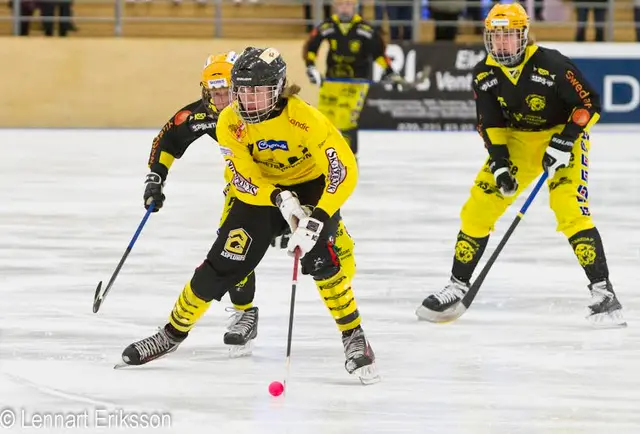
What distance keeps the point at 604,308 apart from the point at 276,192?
1.92 m

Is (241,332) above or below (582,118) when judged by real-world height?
below

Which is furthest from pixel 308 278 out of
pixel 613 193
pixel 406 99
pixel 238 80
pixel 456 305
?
pixel 406 99

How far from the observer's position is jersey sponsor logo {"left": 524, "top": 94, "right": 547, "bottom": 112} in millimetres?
5969

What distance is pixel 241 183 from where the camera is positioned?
15.7 ft

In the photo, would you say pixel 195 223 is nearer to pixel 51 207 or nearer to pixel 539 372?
pixel 51 207

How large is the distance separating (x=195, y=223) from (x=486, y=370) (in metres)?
4.21

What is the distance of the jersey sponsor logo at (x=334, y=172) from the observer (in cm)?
463

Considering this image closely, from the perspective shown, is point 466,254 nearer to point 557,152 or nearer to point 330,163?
point 557,152

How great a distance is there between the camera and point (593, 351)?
5285mm

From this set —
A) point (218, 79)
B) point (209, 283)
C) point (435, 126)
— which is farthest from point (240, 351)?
point (435, 126)

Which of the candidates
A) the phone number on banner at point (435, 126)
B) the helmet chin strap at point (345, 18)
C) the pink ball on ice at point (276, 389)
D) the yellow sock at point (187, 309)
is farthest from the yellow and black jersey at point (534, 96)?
the phone number on banner at point (435, 126)

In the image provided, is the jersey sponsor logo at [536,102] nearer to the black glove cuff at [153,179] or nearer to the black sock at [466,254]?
the black sock at [466,254]

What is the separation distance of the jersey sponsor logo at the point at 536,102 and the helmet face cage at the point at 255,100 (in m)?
1.74

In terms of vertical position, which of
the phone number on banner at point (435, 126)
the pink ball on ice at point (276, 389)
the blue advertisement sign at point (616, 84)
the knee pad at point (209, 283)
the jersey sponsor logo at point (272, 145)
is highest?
the jersey sponsor logo at point (272, 145)
